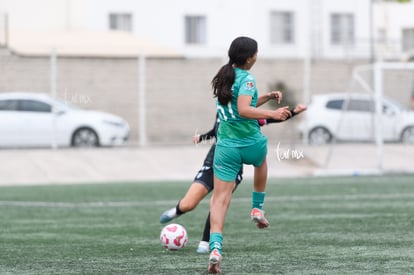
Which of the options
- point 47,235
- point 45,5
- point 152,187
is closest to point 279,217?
point 47,235

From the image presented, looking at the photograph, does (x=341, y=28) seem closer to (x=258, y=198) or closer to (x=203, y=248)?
(x=203, y=248)

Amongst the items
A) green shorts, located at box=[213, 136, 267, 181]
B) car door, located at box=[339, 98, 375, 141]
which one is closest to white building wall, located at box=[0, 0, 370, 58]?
car door, located at box=[339, 98, 375, 141]

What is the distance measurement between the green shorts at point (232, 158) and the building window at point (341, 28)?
4499cm

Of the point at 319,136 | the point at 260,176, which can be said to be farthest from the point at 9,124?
the point at 260,176

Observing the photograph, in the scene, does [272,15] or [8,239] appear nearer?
[8,239]

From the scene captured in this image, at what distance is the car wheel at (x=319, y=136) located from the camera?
99.9 feet

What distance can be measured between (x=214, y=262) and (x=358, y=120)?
18726mm

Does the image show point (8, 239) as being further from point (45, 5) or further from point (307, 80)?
point (45, 5)

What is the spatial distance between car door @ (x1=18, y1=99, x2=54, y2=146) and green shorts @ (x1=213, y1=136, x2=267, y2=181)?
19.4 m

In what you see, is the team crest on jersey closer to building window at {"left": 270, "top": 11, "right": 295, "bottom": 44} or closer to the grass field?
the grass field

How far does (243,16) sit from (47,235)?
3854cm

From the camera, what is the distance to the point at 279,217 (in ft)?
47.4

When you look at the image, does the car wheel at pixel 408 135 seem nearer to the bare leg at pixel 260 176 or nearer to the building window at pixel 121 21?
the bare leg at pixel 260 176

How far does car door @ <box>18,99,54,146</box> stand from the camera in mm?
28188
